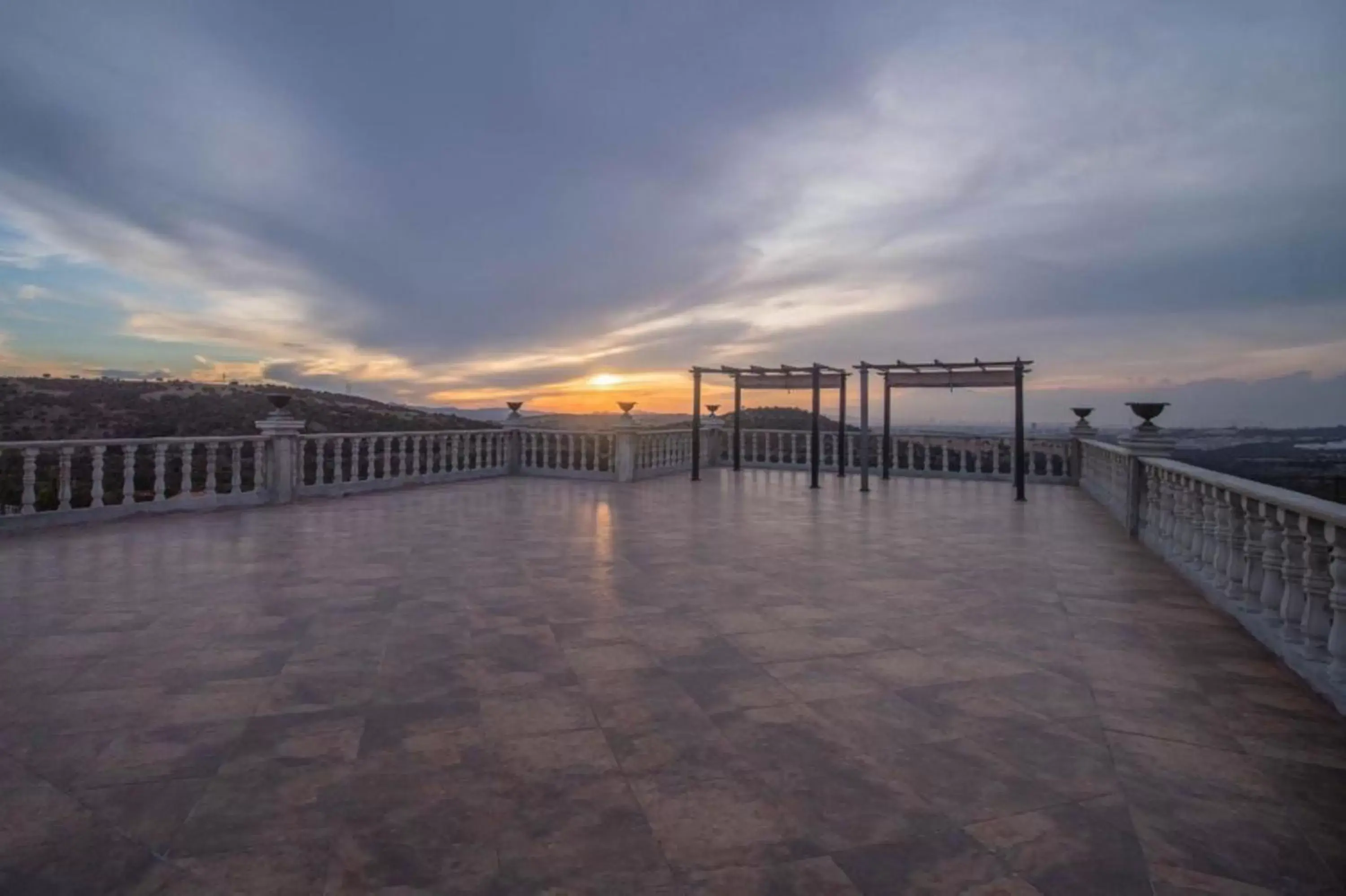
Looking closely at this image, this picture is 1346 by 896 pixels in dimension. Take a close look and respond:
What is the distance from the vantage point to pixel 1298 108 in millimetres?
7699

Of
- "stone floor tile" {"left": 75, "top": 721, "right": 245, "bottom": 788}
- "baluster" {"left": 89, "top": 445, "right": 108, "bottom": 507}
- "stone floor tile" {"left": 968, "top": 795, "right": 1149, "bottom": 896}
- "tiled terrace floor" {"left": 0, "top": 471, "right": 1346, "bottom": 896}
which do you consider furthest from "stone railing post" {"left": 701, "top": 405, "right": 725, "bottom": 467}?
"stone floor tile" {"left": 968, "top": 795, "right": 1149, "bottom": 896}

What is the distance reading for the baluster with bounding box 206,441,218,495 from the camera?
29.5 feet

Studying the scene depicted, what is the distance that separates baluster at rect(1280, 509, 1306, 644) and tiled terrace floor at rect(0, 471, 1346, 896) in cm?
26

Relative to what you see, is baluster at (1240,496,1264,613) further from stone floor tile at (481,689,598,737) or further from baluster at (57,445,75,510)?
baluster at (57,445,75,510)

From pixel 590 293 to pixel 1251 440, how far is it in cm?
1129

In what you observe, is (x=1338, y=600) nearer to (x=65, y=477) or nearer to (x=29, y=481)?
(x=29, y=481)

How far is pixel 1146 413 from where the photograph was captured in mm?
6930

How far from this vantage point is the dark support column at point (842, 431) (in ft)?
45.9

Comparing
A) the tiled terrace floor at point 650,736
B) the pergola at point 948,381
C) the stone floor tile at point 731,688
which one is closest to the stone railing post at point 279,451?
the tiled terrace floor at point 650,736

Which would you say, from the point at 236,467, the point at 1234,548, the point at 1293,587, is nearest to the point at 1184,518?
the point at 1234,548

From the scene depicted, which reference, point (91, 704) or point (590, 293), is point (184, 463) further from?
point (590, 293)

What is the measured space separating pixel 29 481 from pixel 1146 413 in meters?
12.0

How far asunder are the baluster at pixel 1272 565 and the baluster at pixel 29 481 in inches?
427

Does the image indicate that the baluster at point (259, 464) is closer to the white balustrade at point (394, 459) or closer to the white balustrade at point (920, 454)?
the white balustrade at point (394, 459)
